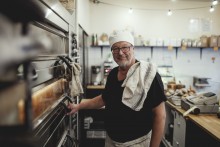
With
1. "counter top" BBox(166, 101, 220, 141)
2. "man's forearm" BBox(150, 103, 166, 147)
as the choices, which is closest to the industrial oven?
"man's forearm" BBox(150, 103, 166, 147)

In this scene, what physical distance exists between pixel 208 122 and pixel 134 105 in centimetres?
138

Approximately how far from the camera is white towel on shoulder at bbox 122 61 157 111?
1729 millimetres

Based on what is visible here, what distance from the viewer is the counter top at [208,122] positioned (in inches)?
87.1

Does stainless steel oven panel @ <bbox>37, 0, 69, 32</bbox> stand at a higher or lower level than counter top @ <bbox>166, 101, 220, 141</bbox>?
→ higher

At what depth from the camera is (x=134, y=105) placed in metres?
1.75

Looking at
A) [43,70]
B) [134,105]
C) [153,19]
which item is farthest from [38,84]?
[153,19]

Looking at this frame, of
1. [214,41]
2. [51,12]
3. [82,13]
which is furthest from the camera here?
[214,41]

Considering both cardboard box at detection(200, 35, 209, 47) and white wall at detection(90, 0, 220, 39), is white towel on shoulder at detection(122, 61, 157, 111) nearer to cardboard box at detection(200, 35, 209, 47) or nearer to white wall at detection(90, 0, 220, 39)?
white wall at detection(90, 0, 220, 39)

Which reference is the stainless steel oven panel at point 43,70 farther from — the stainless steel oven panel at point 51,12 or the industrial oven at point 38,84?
the stainless steel oven panel at point 51,12

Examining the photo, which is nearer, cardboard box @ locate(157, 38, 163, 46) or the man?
the man

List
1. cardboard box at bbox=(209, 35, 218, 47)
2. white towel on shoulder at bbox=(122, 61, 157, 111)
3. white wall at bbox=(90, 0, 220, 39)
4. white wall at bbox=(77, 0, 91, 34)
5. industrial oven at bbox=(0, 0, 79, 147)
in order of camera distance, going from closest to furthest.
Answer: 1. industrial oven at bbox=(0, 0, 79, 147)
2. white towel on shoulder at bbox=(122, 61, 157, 111)
3. white wall at bbox=(77, 0, 91, 34)
4. cardboard box at bbox=(209, 35, 218, 47)
5. white wall at bbox=(90, 0, 220, 39)

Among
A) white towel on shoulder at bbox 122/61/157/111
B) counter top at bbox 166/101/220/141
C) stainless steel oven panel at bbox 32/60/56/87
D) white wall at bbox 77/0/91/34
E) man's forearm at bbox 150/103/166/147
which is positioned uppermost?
white wall at bbox 77/0/91/34

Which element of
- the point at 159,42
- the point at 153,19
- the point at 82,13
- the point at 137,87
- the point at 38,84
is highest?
the point at 153,19

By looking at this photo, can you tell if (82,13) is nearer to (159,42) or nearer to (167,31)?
(159,42)
